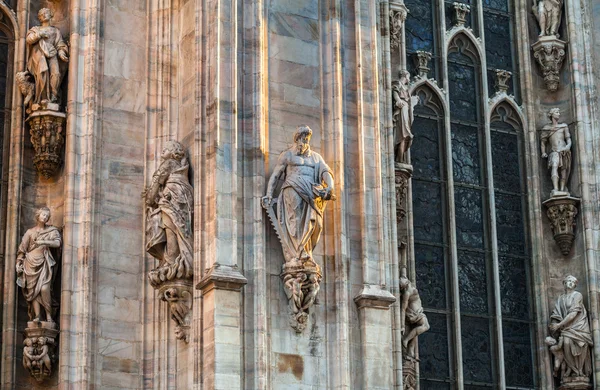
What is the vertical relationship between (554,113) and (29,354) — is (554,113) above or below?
above

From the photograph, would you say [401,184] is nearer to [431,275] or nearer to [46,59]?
[431,275]

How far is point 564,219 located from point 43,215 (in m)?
9.70

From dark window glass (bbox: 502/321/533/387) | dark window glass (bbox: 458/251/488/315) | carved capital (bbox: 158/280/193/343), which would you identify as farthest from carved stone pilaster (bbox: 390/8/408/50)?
carved capital (bbox: 158/280/193/343)

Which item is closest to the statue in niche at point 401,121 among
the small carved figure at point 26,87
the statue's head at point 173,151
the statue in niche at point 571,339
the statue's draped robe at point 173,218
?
the statue in niche at point 571,339

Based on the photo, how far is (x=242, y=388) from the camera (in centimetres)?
2127

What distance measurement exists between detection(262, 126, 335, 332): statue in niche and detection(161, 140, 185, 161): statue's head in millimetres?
1395

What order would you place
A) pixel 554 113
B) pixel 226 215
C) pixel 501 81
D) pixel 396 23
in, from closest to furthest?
pixel 226 215 → pixel 396 23 → pixel 554 113 → pixel 501 81

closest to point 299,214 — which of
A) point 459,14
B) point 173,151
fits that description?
point 173,151

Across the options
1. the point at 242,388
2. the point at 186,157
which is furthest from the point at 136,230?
Result: the point at 242,388

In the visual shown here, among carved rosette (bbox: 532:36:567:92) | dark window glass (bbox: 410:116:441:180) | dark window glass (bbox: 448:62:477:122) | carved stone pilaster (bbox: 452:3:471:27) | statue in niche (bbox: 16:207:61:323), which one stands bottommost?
statue in niche (bbox: 16:207:61:323)

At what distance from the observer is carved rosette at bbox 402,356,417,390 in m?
24.8

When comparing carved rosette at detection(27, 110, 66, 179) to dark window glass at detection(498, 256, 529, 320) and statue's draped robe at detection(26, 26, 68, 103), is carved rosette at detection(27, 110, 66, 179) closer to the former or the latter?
statue's draped robe at detection(26, 26, 68, 103)

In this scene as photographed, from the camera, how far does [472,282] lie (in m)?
27.0

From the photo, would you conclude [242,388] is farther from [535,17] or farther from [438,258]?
[535,17]
